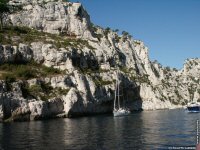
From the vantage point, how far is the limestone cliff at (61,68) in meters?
106

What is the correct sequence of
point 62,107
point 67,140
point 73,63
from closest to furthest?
point 67,140 → point 62,107 → point 73,63

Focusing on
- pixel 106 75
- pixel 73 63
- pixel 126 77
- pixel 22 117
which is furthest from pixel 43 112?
pixel 126 77

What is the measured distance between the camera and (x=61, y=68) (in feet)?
451

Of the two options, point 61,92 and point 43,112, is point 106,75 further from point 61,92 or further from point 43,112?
point 43,112

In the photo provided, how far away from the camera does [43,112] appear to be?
348ft

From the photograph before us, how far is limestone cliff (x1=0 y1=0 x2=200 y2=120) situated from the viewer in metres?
106

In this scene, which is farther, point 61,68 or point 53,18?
point 53,18

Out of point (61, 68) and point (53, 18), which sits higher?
point (53, 18)

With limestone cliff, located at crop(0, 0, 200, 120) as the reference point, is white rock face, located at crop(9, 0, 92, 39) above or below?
above

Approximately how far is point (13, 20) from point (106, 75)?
1988 inches

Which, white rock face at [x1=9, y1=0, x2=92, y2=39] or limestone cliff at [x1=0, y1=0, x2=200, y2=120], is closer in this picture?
limestone cliff at [x1=0, y1=0, x2=200, y2=120]

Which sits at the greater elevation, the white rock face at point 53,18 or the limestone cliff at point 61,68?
the white rock face at point 53,18

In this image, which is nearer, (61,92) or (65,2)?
(61,92)

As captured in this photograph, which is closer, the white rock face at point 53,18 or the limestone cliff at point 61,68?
the limestone cliff at point 61,68
